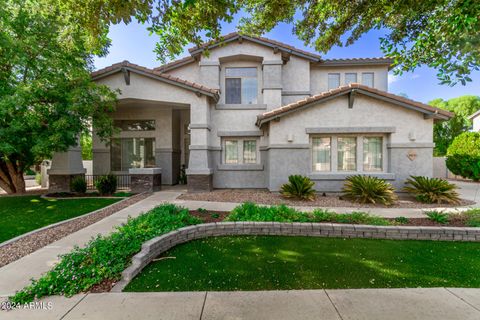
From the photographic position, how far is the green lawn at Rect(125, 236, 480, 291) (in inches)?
133

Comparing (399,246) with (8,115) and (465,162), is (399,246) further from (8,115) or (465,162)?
(465,162)

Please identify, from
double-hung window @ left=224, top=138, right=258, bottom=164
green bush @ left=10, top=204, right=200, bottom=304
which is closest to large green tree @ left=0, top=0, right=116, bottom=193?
double-hung window @ left=224, top=138, right=258, bottom=164

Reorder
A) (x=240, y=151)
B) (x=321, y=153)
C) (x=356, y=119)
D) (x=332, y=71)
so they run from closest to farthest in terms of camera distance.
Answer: (x=356, y=119) → (x=321, y=153) → (x=240, y=151) → (x=332, y=71)

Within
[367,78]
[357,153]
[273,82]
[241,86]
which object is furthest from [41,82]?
[367,78]

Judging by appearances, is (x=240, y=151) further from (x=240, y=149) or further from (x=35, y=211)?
(x=35, y=211)

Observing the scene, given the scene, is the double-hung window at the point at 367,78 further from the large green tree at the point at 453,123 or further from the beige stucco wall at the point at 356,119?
the large green tree at the point at 453,123

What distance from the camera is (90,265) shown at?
137 inches

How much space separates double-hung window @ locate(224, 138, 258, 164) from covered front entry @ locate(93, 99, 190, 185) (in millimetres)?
3738

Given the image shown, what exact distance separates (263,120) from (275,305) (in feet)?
27.3

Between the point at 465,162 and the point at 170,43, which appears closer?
the point at 170,43

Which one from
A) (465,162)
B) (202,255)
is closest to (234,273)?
(202,255)

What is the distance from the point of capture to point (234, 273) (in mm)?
3668

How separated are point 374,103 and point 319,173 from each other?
13.1 ft

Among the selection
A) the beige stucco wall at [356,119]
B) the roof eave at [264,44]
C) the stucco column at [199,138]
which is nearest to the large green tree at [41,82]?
the stucco column at [199,138]
